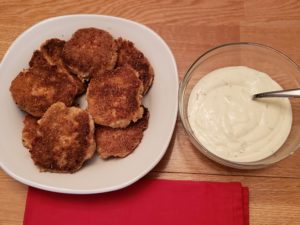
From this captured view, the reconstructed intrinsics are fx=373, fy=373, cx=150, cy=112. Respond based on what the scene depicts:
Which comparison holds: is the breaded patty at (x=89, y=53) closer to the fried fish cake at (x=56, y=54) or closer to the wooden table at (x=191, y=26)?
the fried fish cake at (x=56, y=54)

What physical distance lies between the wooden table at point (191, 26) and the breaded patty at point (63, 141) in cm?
15

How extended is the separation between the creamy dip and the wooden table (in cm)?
7

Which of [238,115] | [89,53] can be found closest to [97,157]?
[89,53]

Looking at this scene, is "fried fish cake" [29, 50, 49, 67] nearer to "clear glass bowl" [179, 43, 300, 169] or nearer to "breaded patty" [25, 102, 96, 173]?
"breaded patty" [25, 102, 96, 173]

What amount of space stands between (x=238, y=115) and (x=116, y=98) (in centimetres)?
34

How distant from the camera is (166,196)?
104 cm

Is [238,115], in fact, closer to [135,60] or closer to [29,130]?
[135,60]

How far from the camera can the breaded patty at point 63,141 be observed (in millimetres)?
1000

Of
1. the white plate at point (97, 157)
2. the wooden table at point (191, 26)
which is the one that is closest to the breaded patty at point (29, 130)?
the white plate at point (97, 157)

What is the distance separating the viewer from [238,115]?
1.04 meters

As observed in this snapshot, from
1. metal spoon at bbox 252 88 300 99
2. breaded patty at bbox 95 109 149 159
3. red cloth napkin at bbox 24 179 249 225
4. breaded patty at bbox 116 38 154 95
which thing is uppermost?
breaded patty at bbox 116 38 154 95

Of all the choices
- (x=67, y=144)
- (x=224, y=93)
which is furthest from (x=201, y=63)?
(x=67, y=144)

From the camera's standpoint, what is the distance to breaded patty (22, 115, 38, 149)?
3.44 ft

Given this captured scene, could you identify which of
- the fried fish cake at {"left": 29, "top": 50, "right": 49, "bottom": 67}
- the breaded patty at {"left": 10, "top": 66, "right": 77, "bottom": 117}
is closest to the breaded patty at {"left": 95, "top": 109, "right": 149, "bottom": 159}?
the breaded patty at {"left": 10, "top": 66, "right": 77, "bottom": 117}
